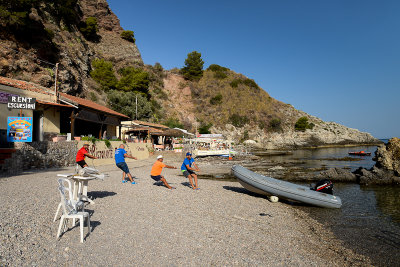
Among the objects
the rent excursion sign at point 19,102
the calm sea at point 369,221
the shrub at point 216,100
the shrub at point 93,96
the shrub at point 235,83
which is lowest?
the calm sea at point 369,221

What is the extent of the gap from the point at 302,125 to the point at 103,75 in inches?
2084

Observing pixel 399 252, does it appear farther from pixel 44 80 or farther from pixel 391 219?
pixel 44 80

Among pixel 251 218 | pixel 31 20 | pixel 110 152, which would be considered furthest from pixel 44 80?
pixel 251 218

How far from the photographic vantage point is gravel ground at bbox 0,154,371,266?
12.0ft

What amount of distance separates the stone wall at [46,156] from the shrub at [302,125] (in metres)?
59.1

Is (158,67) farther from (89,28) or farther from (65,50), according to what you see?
(65,50)

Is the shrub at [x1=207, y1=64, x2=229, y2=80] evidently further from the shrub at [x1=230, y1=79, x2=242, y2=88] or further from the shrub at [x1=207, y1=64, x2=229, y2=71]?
the shrub at [x1=230, y1=79, x2=242, y2=88]

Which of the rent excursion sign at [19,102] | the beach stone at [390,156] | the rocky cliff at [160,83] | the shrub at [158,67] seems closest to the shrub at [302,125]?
the rocky cliff at [160,83]

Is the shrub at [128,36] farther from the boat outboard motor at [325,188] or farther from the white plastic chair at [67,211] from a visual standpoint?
the white plastic chair at [67,211]

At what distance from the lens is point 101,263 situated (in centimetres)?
342

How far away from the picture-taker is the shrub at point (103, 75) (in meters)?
38.8

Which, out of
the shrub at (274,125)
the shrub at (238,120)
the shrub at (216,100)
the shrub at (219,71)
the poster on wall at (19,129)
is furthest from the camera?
the shrub at (219,71)

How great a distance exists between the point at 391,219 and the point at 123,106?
33926 millimetres

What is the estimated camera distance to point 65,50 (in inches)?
1248
